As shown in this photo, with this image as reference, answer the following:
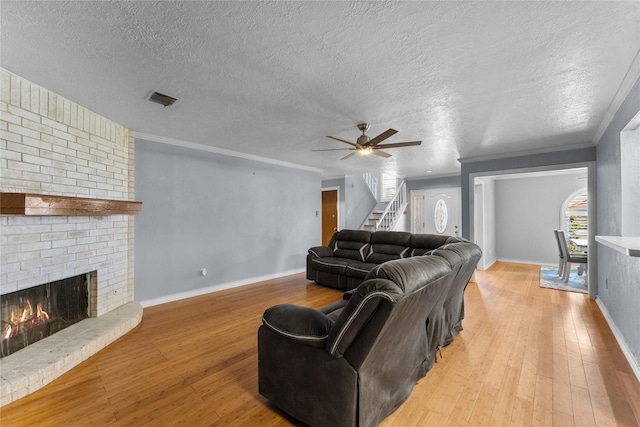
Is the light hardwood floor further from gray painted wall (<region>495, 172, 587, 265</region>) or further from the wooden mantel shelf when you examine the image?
gray painted wall (<region>495, 172, 587, 265</region>)

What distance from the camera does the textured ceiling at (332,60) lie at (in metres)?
1.55

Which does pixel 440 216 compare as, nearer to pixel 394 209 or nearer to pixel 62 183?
pixel 394 209

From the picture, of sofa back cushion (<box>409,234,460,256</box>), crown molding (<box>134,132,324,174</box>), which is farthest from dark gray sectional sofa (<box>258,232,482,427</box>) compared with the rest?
crown molding (<box>134,132,324,174</box>)

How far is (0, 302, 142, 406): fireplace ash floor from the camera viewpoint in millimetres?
1938

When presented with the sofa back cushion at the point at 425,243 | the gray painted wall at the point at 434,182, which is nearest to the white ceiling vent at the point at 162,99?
the sofa back cushion at the point at 425,243

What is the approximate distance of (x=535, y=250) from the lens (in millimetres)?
7074

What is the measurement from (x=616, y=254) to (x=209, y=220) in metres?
5.19

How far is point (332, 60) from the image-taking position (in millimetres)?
2023

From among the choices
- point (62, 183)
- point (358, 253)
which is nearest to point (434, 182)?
point (358, 253)

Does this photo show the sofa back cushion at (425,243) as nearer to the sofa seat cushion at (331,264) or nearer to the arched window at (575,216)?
the sofa seat cushion at (331,264)

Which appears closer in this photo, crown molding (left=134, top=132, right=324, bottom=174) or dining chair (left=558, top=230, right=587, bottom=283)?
crown molding (left=134, top=132, right=324, bottom=174)

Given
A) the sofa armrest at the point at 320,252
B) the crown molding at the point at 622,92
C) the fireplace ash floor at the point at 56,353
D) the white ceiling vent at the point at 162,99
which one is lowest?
the fireplace ash floor at the point at 56,353

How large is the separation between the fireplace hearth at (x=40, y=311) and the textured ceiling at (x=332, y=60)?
5.99 ft

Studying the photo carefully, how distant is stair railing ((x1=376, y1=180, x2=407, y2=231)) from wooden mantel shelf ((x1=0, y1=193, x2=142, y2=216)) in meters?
6.13
